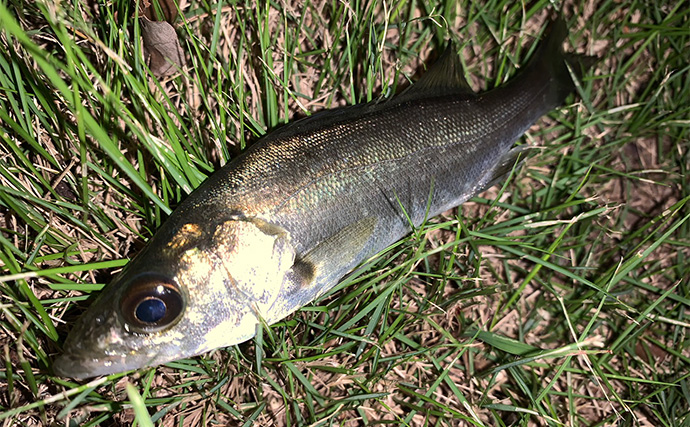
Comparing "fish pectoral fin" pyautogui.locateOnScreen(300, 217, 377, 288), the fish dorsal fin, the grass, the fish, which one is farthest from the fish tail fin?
"fish pectoral fin" pyautogui.locateOnScreen(300, 217, 377, 288)

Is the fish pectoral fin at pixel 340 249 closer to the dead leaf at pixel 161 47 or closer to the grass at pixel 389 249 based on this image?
the grass at pixel 389 249

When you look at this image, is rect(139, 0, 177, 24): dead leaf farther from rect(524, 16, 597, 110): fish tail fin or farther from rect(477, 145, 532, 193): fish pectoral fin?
rect(524, 16, 597, 110): fish tail fin

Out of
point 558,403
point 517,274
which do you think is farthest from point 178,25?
point 558,403

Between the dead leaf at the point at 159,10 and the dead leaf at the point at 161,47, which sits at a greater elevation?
the dead leaf at the point at 159,10

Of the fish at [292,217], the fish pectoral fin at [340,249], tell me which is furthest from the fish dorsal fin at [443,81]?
the fish pectoral fin at [340,249]

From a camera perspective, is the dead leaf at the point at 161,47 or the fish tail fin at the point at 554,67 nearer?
the dead leaf at the point at 161,47

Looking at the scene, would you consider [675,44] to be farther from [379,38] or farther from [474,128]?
[379,38]

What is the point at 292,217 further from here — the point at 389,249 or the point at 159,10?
the point at 159,10
